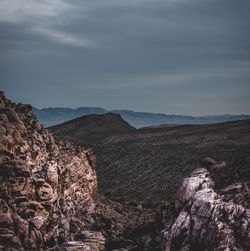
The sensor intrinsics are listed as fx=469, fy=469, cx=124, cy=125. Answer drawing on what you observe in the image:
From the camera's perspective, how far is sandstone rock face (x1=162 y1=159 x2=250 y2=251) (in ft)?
115

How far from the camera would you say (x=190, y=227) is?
38438 millimetres

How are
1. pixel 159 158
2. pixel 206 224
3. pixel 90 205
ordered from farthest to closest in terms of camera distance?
1. pixel 159 158
2. pixel 90 205
3. pixel 206 224

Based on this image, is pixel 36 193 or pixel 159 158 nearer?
pixel 36 193

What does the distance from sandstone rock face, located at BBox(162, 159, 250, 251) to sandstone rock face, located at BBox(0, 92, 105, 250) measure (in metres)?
8.31

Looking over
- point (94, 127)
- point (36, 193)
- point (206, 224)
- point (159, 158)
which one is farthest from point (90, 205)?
point (94, 127)

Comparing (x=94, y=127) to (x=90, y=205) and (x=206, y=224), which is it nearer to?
(x=90, y=205)

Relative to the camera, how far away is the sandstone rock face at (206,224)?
35.0 m

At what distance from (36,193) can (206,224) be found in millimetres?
15566

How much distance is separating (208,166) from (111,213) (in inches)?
510

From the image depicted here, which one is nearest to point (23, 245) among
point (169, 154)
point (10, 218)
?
point (10, 218)

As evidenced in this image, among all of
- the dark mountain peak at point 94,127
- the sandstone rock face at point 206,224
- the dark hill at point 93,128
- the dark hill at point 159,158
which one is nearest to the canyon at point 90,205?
the sandstone rock face at point 206,224

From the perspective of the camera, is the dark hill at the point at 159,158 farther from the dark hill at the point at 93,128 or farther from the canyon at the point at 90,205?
the dark hill at the point at 93,128

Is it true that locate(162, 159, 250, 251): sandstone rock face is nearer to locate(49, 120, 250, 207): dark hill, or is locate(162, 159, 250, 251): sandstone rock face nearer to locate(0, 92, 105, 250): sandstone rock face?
locate(0, 92, 105, 250): sandstone rock face

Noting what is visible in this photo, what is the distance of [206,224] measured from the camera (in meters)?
37.2
